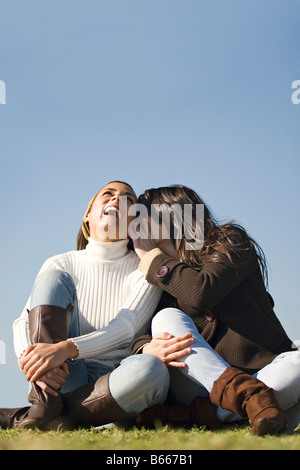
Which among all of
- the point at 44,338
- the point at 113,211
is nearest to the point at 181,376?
the point at 44,338

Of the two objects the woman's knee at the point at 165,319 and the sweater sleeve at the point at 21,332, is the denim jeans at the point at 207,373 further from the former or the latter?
the sweater sleeve at the point at 21,332

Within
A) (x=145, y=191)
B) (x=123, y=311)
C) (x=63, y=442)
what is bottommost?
(x=63, y=442)

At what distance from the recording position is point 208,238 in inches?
176

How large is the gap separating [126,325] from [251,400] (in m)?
1.25

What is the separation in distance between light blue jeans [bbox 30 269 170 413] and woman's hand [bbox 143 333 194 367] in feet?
0.25

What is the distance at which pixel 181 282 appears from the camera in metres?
4.02

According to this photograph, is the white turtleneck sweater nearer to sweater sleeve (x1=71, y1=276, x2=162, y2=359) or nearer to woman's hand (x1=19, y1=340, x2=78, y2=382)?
sweater sleeve (x1=71, y1=276, x2=162, y2=359)

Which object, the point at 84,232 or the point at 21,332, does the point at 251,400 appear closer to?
the point at 21,332

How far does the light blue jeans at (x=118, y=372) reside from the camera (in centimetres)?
351

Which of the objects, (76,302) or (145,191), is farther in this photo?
(145,191)

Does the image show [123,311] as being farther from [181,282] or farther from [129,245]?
[129,245]

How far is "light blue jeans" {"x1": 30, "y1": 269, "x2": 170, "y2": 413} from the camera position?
11.5 feet

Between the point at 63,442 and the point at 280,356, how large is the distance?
1.57m

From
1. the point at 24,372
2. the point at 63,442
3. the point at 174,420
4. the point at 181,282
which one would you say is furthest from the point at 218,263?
the point at 63,442
